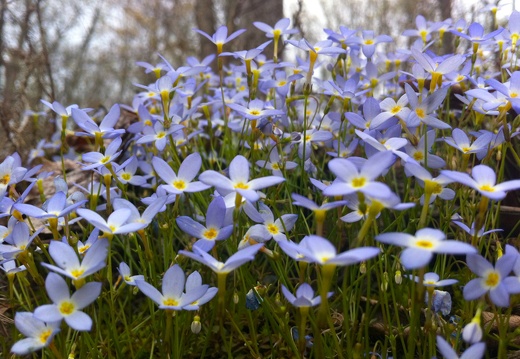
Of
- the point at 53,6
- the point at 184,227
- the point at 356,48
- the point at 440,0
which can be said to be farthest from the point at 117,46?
the point at 184,227

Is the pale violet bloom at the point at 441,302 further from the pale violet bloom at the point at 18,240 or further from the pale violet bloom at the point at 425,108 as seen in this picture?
the pale violet bloom at the point at 18,240

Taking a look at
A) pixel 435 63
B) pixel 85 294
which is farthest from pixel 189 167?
pixel 435 63

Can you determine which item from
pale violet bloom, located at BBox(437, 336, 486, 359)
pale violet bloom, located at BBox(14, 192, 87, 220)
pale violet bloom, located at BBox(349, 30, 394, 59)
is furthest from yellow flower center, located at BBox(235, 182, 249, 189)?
pale violet bloom, located at BBox(349, 30, 394, 59)

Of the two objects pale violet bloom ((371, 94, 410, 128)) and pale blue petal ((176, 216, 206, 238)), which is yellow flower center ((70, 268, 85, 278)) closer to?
pale blue petal ((176, 216, 206, 238))

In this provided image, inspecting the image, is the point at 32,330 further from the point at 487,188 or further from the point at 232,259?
the point at 487,188

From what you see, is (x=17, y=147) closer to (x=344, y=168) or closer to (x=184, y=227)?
(x=184, y=227)

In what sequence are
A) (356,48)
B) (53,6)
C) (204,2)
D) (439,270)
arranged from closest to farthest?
(439,270) < (356,48) < (204,2) < (53,6)
